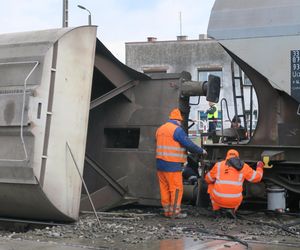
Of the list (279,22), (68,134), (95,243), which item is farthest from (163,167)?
(279,22)

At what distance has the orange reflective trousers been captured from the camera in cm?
708

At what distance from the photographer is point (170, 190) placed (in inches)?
281

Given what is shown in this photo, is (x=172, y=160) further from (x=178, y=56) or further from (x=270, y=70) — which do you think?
(x=178, y=56)

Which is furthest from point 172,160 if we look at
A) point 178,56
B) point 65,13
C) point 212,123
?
point 178,56

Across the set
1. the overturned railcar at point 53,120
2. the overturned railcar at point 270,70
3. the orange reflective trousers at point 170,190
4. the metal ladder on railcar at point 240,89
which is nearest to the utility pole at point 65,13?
the overturned railcar at point 53,120

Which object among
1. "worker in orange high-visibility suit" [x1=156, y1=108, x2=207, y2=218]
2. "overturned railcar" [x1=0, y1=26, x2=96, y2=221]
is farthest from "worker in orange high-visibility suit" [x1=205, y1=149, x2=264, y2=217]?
"overturned railcar" [x1=0, y1=26, x2=96, y2=221]

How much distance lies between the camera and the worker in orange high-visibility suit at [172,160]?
7.10 meters

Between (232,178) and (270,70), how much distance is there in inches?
59.8

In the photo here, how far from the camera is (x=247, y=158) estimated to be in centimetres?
725

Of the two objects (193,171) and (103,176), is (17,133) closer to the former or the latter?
(103,176)

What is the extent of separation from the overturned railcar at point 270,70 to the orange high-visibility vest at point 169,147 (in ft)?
2.71

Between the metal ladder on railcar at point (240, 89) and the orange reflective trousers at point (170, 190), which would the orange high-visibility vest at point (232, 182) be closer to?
the orange reflective trousers at point (170, 190)

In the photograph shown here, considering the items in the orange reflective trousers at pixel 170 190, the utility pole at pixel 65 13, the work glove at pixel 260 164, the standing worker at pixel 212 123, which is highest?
the utility pole at pixel 65 13

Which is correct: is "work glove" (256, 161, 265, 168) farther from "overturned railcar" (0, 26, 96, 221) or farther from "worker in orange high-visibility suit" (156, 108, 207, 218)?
"overturned railcar" (0, 26, 96, 221)
